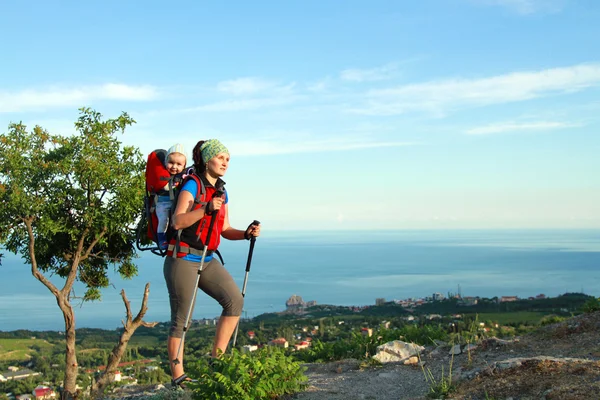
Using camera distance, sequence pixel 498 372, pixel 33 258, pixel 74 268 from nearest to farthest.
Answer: pixel 498 372
pixel 33 258
pixel 74 268

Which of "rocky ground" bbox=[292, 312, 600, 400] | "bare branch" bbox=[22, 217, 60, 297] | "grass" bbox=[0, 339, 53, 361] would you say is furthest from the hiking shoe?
"grass" bbox=[0, 339, 53, 361]

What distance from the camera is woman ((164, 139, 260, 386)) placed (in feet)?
14.5

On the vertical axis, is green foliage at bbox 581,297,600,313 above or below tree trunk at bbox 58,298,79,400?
above

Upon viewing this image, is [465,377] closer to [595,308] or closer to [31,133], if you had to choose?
[595,308]

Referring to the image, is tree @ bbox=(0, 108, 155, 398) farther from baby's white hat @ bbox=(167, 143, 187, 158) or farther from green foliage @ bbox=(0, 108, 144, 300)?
baby's white hat @ bbox=(167, 143, 187, 158)

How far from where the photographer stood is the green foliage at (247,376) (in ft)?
13.5

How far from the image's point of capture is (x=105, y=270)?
9781 mm

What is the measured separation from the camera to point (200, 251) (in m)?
4.59

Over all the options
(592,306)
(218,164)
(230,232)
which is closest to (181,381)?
(230,232)

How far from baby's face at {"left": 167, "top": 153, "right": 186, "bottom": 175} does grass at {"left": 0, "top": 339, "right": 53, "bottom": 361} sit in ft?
71.4

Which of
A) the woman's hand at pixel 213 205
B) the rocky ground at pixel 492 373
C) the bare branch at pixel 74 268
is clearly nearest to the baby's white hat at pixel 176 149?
the woman's hand at pixel 213 205

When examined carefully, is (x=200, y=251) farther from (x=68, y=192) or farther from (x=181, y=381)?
(x=68, y=192)

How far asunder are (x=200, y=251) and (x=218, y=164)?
0.78 meters

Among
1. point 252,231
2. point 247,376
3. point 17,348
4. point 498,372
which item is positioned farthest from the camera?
point 17,348
